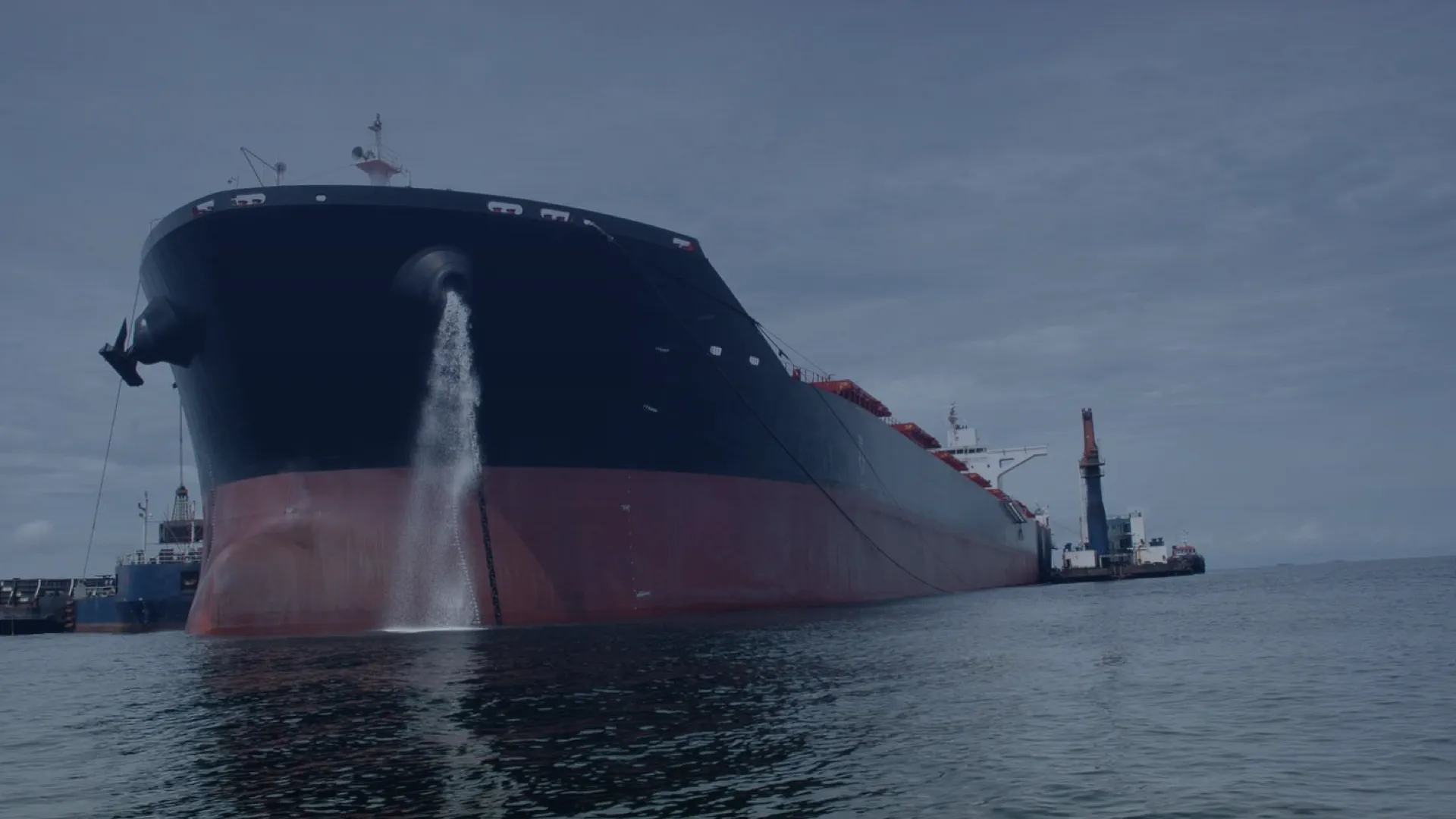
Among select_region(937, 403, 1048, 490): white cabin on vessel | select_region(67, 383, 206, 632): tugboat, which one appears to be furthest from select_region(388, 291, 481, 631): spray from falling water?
select_region(937, 403, 1048, 490): white cabin on vessel

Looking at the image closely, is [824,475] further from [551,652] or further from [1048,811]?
[1048,811]

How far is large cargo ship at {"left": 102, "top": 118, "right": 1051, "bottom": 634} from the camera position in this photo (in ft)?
71.4

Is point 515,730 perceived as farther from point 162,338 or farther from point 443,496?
point 162,338

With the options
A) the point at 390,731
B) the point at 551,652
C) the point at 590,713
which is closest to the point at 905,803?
the point at 590,713

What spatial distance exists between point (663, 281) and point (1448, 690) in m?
16.5

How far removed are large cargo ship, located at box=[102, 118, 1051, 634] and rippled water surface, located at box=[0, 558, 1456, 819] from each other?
60.5 inches

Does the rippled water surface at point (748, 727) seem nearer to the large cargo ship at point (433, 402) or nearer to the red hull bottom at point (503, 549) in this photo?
the red hull bottom at point (503, 549)

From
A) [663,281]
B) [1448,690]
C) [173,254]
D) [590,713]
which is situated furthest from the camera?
[663,281]

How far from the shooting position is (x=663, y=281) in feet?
79.8

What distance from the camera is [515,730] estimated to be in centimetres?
1152

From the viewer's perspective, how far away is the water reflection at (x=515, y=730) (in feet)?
28.6

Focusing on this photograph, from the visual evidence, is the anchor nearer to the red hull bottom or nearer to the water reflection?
the red hull bottom

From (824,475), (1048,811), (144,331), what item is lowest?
(1048,811)

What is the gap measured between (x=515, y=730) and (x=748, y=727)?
Result: 2520mm
